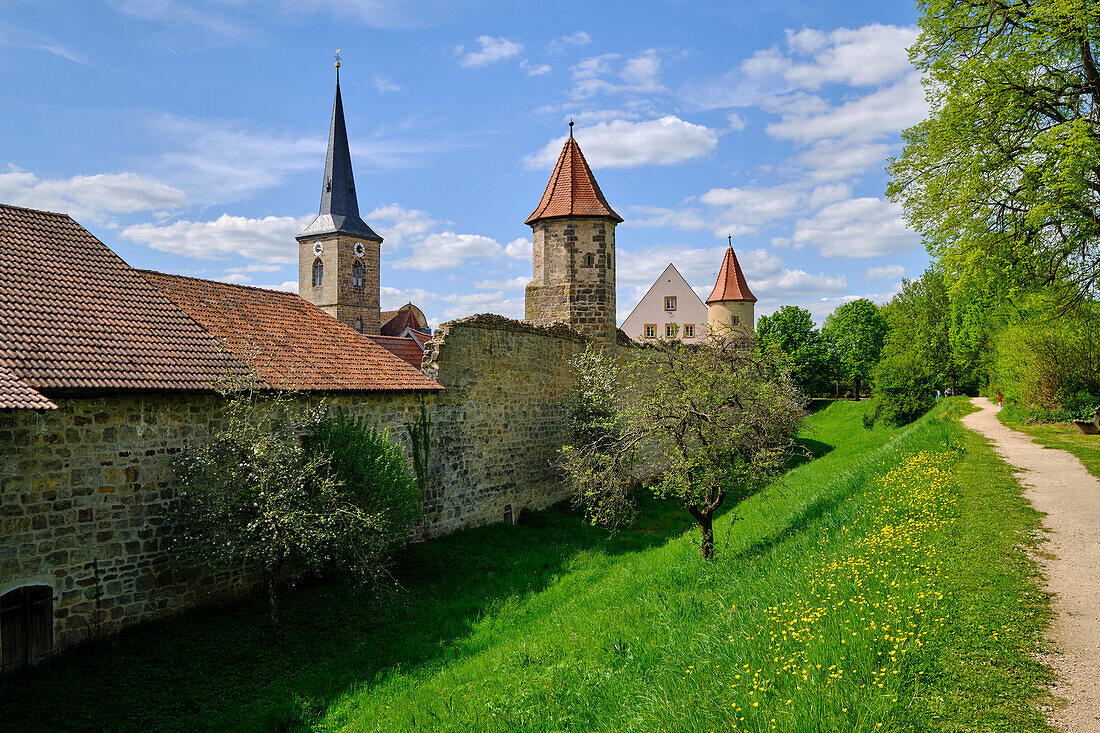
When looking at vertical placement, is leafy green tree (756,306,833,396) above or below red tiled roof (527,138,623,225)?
below

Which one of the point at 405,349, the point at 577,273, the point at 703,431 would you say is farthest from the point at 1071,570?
the point at 405,349

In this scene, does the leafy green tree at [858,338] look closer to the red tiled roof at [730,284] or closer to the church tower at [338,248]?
the red tiled roof at [730,284]

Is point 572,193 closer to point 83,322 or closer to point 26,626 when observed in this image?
point 83,322

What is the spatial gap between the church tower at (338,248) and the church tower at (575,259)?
31641mm

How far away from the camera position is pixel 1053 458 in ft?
48.4

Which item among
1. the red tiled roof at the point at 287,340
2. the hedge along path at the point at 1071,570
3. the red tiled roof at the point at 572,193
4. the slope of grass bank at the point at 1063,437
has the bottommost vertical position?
the hedge along path at the point at 1071,570

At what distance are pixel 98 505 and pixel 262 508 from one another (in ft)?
7.43

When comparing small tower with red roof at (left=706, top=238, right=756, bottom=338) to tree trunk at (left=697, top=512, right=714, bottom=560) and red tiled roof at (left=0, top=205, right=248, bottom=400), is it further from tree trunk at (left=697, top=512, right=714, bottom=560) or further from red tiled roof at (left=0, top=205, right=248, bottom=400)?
red tiled roof at (left=0, top=205, right=248, bottom=400)

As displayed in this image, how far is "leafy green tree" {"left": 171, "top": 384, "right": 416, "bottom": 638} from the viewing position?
29.3ft

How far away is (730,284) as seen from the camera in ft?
161

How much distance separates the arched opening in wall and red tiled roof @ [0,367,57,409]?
8.31 ft

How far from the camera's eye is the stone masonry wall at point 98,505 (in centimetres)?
810

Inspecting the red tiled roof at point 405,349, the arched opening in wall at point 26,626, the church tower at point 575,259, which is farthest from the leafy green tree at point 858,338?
Answer: the arched opening in wall at point 26,626

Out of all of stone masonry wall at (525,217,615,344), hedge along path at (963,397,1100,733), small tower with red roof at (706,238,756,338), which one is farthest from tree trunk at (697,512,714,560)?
small tower with red roof at (706,238,756,338)
